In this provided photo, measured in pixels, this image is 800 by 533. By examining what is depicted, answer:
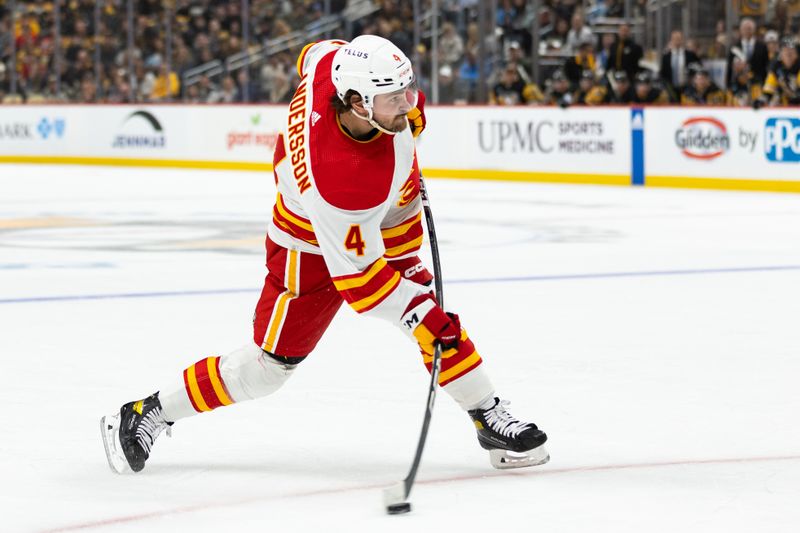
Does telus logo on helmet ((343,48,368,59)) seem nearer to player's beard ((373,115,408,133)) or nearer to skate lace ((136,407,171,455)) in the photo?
player's beard ((373,115,408,133))

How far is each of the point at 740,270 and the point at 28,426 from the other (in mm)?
5162

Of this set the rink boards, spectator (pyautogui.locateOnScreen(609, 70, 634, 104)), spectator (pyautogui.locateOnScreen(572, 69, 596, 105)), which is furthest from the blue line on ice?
spectator (pyautogui.locateOnScreen(572, 69, 596, 105))

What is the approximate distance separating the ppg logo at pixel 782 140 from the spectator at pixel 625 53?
6.97 feet

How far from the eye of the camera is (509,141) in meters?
16.8

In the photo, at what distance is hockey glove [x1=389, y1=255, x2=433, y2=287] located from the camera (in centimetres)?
390

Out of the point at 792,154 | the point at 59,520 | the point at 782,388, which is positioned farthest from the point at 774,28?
the point at 59,520

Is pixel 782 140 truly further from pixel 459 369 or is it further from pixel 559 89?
pixel 459 369

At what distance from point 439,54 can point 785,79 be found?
4.72 m

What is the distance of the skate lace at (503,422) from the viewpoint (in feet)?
12.6

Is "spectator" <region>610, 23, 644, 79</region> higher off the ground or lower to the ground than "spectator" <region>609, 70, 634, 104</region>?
higher

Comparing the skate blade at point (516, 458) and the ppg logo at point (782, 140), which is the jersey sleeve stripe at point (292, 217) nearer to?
the skate blade at point (516, 458)

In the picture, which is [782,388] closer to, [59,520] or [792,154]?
[59,520]

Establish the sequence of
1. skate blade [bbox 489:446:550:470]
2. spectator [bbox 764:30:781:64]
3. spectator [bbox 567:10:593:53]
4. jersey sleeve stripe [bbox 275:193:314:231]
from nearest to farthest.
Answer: jersey sleeve stripe [bbox 275:193:314:231] < skate blade [bbox 489:446:550:470] < spectator [bbox 764:30:781:64] < spectator [bbox 567:10:593:53]

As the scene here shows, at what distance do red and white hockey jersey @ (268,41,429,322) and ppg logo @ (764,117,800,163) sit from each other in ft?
36.6
